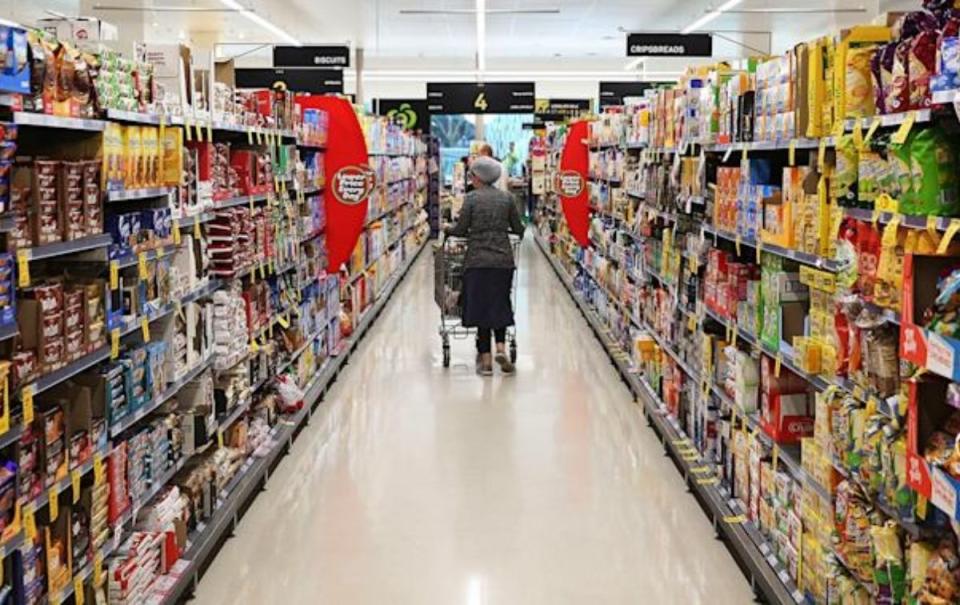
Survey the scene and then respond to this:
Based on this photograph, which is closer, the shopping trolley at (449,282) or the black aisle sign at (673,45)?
the shopping trolley at (449,282)

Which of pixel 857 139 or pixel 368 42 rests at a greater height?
pixel 368 42

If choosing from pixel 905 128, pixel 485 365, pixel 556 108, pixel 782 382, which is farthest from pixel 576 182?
pixel 556 108

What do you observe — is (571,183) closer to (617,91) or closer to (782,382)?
(782,382)

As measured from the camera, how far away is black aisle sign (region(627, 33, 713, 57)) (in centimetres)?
1320

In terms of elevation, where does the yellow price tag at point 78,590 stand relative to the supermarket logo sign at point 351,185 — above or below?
below

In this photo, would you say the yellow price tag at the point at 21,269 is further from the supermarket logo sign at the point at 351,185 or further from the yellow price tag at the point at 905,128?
the supermarket logo sign at the point at 351,185

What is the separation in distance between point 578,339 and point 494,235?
7.74ft

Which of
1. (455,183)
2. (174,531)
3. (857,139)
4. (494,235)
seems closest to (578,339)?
(494,235)

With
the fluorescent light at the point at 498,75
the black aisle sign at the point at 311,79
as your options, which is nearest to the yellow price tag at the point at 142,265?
the black aisle sign at the point at 311,79

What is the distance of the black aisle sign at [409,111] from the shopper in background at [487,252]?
46.5 ft

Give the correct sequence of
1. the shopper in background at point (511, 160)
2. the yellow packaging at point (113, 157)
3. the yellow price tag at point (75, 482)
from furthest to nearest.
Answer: the shopper in background at point (511, 160) < the yellow packaging at point (113, 157) < the yellow price tag at point (75, 482)

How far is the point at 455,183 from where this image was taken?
2170 cm

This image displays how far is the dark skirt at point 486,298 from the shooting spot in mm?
8867

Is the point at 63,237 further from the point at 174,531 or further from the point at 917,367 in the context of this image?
the point at 917,367
